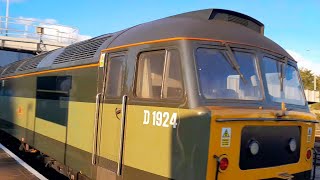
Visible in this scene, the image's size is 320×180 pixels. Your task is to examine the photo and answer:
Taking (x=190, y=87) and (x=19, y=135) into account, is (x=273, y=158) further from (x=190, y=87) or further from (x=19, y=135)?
(x=19, y=135)

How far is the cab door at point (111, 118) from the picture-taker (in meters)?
5.93

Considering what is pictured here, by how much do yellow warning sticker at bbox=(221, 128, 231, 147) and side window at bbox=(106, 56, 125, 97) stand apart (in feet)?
6.17

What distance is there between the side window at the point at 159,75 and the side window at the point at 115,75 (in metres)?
0.42

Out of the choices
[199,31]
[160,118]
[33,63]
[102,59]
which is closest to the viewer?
[160,118]

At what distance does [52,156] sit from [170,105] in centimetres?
451

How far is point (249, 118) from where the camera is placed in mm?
4883

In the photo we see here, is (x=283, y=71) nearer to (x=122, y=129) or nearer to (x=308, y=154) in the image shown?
(x=308, y=154)

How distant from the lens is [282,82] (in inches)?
231

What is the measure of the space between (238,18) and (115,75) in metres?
2.03

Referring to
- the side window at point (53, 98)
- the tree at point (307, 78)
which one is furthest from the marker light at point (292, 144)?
the tree at point (307, 78)

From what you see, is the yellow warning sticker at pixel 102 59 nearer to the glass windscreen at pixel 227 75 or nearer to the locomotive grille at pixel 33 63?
the glass windscreen at pixel 227 75

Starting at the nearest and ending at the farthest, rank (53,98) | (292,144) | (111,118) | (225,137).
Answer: (225,137) < (292,144) < (111,118) < (53,98)

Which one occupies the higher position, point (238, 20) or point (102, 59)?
point (238, 20)

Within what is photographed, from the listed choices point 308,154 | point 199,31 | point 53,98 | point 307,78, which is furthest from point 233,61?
point 307,78
